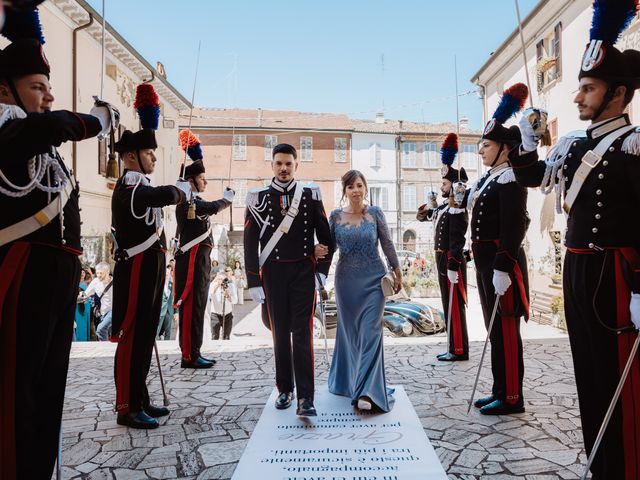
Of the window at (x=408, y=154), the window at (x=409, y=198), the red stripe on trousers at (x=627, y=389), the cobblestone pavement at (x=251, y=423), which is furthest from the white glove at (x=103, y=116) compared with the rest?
the window at (x=408, y=154)

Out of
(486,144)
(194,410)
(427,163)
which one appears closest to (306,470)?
(194,410)

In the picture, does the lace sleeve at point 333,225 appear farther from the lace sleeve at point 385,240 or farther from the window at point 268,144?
the window at point 268,144

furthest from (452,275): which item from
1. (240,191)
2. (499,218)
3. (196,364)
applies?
(240,191)

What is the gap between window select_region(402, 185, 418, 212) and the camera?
3531 cm

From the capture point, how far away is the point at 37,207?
2.57 m

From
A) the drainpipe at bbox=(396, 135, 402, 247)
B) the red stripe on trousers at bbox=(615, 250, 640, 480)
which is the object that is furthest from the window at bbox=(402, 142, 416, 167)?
the red stripe on trousers at bbox=(615, 250, 640, 480)

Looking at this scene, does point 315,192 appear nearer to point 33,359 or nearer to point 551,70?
point 33,359

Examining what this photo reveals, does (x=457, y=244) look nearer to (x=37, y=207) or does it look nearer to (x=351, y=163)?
(x=37, y=207)

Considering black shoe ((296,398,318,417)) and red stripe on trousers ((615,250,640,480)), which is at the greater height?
red stripe on trousers ((615,250,640,480))

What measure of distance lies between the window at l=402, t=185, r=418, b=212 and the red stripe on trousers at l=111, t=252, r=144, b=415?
32193 mm

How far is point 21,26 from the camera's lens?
264 centimetres

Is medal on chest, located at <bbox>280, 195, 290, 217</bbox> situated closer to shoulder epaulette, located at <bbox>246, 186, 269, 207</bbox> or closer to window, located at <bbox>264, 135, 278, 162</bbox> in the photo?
shoulder epaulette, located at <bbox>246, 186, 269, 207</bbox>

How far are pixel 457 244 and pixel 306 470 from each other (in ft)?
12.2

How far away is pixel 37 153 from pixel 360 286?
2839 millimetres
